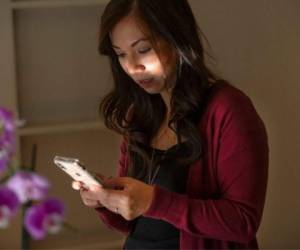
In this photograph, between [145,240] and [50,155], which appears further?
[50,155]

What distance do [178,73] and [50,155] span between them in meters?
0.71

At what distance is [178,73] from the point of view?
3.75 ft

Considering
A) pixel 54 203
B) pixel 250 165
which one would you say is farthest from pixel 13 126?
pixel 250 165

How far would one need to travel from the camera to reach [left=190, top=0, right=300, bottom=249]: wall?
69.4 inches

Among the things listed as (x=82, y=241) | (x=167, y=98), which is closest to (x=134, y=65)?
(x=167, y=98)

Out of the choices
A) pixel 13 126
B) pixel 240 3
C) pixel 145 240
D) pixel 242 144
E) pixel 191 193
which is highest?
pixel 240 3

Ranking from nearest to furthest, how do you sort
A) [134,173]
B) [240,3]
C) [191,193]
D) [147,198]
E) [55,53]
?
[147,198] < [191,193] < [134,173] < [55,53] < [240,3]

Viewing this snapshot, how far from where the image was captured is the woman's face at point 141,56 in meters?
1.10

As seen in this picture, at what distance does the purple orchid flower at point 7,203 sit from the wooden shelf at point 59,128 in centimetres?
107

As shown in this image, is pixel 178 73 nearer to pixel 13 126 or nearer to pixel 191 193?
pixel 191 193

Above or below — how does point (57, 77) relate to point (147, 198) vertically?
above

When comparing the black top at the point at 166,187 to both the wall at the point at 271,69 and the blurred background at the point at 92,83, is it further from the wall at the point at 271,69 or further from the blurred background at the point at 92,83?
the wall at the point at 271,69

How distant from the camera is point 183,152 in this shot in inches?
44.4

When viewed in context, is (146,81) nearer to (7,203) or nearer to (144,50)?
(144,50)
